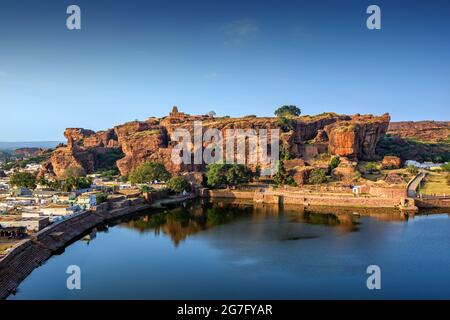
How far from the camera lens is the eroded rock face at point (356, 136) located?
62.9 m

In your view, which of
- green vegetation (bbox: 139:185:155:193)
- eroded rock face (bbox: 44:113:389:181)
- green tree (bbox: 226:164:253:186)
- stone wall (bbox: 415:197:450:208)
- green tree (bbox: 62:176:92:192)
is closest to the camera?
stone wall (bbox: 415:197:450:208)

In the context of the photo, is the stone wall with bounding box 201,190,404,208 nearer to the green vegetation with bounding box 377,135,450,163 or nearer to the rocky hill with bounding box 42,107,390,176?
the rocky hill with bounding box 42,107,390,176

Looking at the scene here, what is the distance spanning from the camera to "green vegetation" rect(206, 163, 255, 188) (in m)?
56.8

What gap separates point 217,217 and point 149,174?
18.3 m

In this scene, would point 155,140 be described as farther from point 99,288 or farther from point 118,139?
point 99,288

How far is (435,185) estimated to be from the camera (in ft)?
173

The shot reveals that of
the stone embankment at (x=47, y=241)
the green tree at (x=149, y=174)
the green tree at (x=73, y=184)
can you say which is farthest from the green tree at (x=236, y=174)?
the green tree at (x=73, y=184)

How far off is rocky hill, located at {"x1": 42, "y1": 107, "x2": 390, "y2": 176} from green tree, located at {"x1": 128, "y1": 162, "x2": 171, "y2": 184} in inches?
205

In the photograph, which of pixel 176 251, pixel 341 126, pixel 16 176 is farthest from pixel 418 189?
pixel 16 176

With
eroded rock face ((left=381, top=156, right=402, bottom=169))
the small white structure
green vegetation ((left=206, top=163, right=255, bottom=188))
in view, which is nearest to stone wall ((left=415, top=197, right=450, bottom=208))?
the small white structure

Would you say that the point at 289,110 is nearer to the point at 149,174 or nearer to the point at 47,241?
the point at 149,174

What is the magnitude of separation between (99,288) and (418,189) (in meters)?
40.6

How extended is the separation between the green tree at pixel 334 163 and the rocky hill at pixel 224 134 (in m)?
2.90

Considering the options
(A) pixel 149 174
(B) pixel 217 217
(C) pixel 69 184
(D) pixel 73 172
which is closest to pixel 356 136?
(B) pixel 217 217
